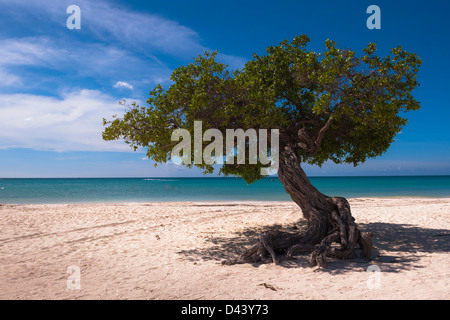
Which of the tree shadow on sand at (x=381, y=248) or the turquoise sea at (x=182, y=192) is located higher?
the tree shadow on sand at (x=381, y=248)

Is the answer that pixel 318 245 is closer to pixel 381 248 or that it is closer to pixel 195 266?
pixel 381 248

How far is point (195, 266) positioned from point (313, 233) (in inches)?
158

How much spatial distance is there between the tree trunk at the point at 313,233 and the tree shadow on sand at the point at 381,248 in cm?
30

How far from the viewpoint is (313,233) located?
9.91 metres

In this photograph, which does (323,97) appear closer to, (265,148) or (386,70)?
(386,70)

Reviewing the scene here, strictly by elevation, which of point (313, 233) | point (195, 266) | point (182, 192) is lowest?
point (182, 192)

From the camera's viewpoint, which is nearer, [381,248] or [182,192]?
[381,248]

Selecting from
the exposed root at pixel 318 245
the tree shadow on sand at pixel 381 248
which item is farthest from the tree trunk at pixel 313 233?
the tree shadow on sand at pixel 381 248

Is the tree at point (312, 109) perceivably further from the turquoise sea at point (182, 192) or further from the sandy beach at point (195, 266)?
the turquoise sea at point (182, 192)

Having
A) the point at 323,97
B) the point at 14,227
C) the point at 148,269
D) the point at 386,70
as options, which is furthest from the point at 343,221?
the point at 14,227

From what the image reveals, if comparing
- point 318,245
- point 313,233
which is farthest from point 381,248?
point 318,245

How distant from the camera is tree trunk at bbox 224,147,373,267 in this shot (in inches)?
343

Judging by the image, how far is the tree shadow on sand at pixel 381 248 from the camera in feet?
26.7

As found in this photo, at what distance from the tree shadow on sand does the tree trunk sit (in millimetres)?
Result: 299
